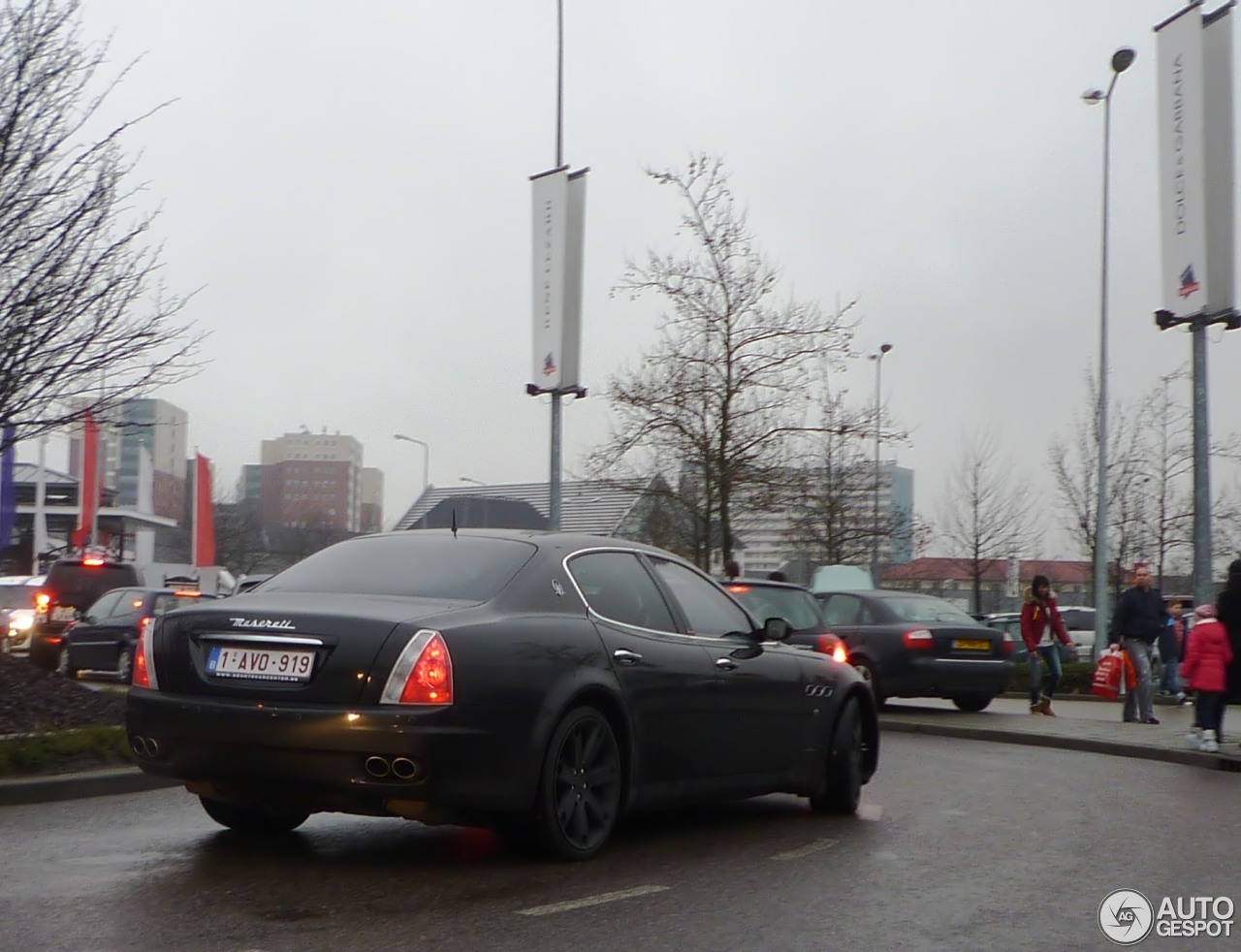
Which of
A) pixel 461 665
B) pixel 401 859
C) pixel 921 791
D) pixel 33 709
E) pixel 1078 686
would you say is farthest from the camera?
pixel 1078 686

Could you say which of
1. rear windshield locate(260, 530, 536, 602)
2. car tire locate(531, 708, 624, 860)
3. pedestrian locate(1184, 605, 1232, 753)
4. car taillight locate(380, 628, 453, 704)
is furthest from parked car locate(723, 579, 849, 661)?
car taillight locate(380, 628, 453, 704)

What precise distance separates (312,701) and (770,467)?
2219cm

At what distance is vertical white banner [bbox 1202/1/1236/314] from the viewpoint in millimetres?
18047

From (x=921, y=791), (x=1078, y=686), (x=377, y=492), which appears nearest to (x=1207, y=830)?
(x=921, y=791)

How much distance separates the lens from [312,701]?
6.71 m

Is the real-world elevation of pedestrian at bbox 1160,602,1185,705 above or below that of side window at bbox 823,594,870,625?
below

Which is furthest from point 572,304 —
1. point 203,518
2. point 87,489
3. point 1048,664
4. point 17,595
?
point 87,489

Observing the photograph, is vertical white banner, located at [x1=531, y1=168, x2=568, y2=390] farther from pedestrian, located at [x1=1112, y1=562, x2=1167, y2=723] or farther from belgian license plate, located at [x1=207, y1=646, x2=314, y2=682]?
belgian license plate, located at [x1=207, y1=646, x2=314, y2=682]

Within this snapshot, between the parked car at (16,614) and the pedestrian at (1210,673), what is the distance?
50.8ft

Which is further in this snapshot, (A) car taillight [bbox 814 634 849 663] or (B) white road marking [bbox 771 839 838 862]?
(A) car taillight [bbox 814 634 849 663]

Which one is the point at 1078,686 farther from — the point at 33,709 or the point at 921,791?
the point at 33,709

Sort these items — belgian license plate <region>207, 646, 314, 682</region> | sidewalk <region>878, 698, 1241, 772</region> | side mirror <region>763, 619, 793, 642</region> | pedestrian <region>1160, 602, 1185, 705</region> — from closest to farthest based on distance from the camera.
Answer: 1. belgian license plate <region>207, 646, 314, 682</region>
2. side mirror <region>763, 619, 793, 642</region>
3. sidewalk <region>878, 698, 1241, 772</region>
4. pedestrian <region>1160, 602, 1185, 705</region>

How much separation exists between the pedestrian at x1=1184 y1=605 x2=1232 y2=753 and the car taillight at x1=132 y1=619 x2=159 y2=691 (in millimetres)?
10101

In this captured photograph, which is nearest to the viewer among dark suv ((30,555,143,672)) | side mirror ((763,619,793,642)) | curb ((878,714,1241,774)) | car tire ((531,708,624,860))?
car tire ((531,708,624,860))
